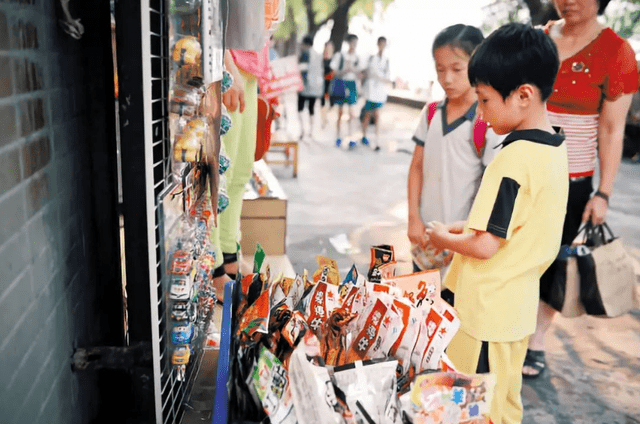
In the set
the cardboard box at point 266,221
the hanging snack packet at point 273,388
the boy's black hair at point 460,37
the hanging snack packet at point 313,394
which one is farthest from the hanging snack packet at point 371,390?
the cardboard box at point 266,221

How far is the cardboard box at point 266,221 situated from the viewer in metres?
3.54

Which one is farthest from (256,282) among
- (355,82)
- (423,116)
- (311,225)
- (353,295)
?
(355,82)

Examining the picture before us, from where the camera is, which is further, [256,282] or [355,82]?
[355,82]

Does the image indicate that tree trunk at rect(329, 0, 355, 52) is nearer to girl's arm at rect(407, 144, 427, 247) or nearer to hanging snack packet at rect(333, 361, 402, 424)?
girl's arm at rect(407, 144, 427, 247)

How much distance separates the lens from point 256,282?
4.57 feet

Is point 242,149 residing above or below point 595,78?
below

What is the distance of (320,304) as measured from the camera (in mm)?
1310

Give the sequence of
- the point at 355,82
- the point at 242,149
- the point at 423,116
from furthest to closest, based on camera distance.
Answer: the point at 355,82 → the point at 242,149 → the point at 423,116

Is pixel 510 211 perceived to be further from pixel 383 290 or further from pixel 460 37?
pixel 460 37

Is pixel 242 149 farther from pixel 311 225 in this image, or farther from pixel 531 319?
pixel 311 225

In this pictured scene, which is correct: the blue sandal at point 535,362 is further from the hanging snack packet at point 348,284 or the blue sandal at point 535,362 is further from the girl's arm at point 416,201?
the hanging snack packet at point 348,284

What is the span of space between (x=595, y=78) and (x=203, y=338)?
189 centimetres

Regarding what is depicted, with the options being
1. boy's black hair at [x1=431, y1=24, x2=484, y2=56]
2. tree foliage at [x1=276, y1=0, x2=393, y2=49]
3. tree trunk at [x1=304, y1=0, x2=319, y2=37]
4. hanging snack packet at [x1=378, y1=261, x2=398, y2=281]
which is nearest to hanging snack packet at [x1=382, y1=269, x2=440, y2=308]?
hanging snack packet at [x1=378, y1=261, x2=398, y2=281]

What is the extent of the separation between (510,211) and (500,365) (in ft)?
1.63
